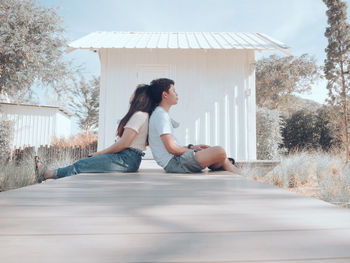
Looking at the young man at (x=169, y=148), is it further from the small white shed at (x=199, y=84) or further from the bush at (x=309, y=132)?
the bush at (x=309, y=132)

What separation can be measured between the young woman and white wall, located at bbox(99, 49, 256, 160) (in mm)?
4207

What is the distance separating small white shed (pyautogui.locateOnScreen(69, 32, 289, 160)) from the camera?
7109 millimetres

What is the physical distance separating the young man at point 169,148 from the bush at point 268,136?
721 cm

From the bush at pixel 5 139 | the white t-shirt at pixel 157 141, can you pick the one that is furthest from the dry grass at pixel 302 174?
the bush at pixel 5 139

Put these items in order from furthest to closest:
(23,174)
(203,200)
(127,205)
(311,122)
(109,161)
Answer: (311,122) → (23,174) → (109,161) → (203,200) → (127,205)

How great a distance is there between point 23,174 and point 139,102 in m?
3.70

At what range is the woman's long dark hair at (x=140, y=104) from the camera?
2860mm

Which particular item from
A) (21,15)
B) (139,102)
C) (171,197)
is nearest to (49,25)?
(21,15)

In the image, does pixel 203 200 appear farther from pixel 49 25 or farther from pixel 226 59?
pixel 49 25

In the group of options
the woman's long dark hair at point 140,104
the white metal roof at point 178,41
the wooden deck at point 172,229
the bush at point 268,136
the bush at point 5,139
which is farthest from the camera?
the bush at point 268,136

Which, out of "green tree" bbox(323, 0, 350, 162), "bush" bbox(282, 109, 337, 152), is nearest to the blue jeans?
"bush" bbox(282, 109, 337, 152)

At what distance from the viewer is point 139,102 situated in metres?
2.89

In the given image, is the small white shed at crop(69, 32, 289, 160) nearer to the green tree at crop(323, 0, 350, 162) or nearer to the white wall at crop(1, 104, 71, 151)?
the green tree at crop(323, 0, 350, 162)

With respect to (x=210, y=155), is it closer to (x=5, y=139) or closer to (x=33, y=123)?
(x=5, y=139)
